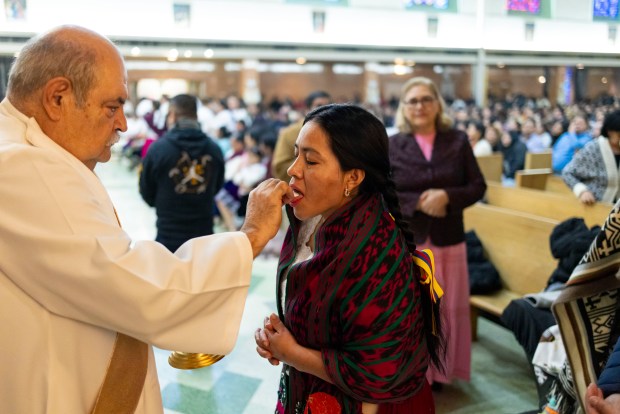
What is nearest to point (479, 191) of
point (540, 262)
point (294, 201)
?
point (540, 262)

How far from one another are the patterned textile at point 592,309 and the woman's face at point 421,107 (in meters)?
1.41

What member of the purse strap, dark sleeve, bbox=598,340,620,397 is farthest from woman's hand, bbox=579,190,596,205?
the purse strap

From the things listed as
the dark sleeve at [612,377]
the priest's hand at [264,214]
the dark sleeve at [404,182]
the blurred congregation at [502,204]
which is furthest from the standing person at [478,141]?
the priest's hand at [264,214]

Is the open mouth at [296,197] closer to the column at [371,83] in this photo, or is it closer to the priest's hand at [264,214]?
the priest's hand at [264,214]

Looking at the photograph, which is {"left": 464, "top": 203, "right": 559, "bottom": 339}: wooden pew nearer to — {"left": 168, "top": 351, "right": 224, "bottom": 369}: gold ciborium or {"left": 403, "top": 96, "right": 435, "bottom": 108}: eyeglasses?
{"left": 403, "top": 96, "right": 435, "bottom": 108}: eyeglasses

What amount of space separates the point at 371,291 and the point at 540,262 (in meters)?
2.54

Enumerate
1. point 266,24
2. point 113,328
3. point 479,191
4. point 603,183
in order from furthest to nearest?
point 266,24 → point 603,183 → point 479,191 → point 113,328

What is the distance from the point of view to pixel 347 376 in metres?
1.37

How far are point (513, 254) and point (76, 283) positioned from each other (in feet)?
10.5

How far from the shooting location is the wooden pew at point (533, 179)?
535 cm

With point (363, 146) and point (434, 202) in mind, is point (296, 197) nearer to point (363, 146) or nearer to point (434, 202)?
point (363, 146)

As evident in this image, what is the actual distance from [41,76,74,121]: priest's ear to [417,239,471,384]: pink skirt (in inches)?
86.4

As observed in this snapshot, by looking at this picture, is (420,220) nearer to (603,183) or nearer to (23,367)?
(603,183)

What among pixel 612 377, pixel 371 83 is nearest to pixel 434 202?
pixel 612 377
